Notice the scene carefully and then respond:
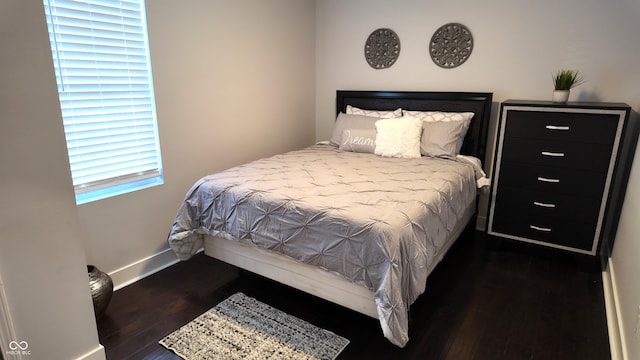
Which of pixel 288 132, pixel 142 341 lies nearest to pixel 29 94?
pixel 142 341

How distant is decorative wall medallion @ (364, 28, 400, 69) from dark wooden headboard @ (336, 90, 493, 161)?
0.30 meters

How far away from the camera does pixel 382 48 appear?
11.7 feet

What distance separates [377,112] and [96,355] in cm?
275

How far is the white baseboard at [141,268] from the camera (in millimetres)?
2463

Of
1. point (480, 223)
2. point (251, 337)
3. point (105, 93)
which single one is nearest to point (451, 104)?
point (480, 223)

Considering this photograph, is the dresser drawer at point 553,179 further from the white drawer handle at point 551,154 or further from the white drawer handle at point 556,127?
the white drawer handle at point 556,127

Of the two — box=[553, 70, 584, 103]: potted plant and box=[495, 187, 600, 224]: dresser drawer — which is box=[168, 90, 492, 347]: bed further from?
box=[553, 70, 584, 103]: potted plant

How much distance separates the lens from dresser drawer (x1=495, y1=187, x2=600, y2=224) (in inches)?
102

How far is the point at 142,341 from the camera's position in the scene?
1.95 meters

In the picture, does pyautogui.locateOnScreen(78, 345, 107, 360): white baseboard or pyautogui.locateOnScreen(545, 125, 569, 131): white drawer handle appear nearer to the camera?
pyautogui.locateOnScreen(78, 345, 107, 360): white baseboard

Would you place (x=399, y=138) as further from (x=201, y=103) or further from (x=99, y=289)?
(x=99, y=289)

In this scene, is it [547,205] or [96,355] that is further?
[547,205]

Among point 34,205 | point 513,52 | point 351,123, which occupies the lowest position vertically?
point 34,205

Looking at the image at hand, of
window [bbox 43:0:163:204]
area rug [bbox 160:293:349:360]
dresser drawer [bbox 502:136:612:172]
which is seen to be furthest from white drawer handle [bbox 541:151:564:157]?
window [bbox 43:0:163:204]
